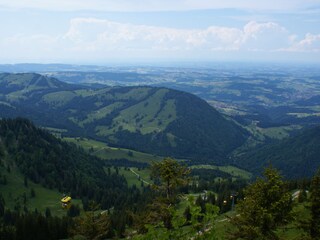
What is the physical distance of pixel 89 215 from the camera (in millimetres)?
74688

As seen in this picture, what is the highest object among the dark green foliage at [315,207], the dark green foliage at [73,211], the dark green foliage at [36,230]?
the dark green foliage at [315,207]

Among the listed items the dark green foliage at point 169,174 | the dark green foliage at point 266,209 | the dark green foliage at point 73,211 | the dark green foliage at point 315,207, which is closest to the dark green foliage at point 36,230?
the dark green foliage at point 169,174

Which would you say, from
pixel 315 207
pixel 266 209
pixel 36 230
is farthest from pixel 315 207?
pixel 36 230

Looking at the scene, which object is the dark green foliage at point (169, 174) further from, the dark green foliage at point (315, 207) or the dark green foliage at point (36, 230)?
the dark green foliage at point (36, 230)

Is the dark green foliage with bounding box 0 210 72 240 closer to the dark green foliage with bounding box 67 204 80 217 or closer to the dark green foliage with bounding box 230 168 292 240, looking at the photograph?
the dark green foliage with bounding box 67 204 80 217

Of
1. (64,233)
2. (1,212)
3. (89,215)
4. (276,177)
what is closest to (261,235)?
(276,177)

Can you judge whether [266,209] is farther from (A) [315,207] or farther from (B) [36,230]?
(B) [36,230]

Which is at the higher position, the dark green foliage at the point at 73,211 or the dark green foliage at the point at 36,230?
the dark green foliage at the point at 36,230

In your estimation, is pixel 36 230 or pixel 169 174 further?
pixel 36 230

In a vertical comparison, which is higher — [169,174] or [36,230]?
[169,174]

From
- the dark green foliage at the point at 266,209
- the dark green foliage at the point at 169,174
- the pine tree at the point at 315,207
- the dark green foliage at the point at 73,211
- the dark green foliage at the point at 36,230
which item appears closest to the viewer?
the dark green foliage at the point at 266,209

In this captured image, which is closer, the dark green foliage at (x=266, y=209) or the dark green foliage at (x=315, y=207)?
the dark green foliage at (x=266, y=209)

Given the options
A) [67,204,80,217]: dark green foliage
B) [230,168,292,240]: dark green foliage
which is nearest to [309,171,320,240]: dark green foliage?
[230,168,292,240]: dark green foliage

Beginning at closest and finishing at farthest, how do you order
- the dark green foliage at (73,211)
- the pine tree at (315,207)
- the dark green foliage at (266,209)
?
the dark green foliage at (266,209)
the pine tree at (315,207)
the dark green foliage at (73,211)
